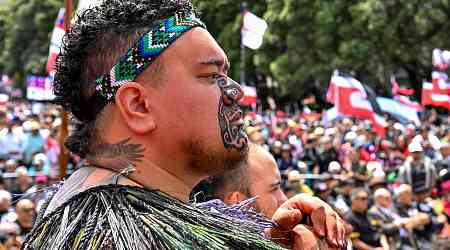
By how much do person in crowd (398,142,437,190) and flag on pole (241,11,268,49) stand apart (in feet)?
22.8

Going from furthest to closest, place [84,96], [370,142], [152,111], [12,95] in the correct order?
1. [12,95]
2. [370,142]
3. [84,96]
4. [152,111]

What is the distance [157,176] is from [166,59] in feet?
0.81

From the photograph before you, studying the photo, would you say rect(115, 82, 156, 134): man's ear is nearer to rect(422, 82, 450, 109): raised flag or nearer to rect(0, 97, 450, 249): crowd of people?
rect(0, 97, 450, 249): crowd of people

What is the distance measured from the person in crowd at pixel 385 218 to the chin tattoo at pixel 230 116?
7327mm

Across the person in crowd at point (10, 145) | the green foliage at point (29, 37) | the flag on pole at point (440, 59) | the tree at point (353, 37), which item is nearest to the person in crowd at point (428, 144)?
the flag on pole at point (440, 59)

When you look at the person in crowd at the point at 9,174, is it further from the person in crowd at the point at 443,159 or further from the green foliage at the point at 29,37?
the green foliage at the point at 29,37

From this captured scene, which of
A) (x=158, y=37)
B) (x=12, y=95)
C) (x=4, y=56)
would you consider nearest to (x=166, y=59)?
(x=158, y=37)

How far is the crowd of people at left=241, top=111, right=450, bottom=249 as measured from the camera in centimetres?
897

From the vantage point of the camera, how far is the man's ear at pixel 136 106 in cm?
173

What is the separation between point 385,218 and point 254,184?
21.5 feet

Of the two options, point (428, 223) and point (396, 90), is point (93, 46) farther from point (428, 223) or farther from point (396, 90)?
point (396, 90)

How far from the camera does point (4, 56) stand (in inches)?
2169

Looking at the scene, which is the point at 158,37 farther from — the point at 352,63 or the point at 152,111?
the point at 352,63

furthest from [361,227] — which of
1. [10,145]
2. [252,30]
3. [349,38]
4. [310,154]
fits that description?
[349,38]
